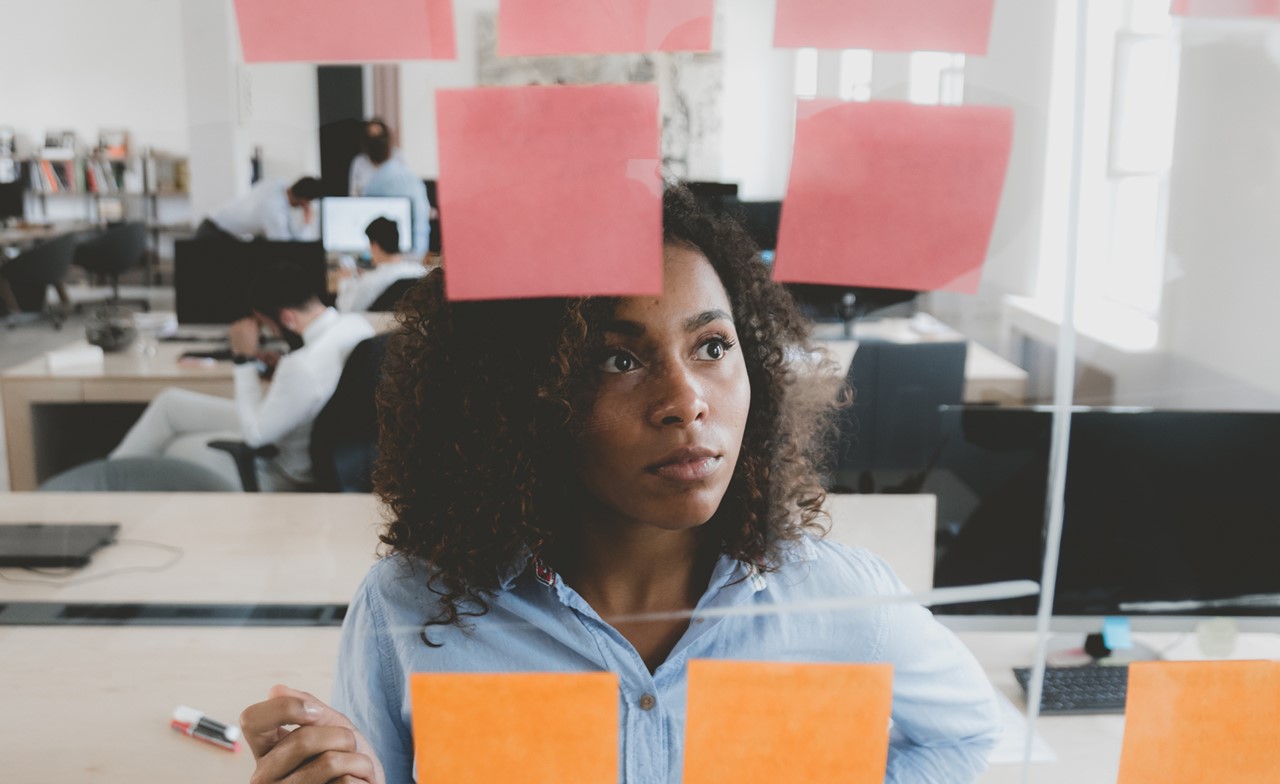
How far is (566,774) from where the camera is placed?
1.55ft

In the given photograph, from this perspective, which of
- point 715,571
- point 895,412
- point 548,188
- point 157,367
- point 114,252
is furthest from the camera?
point 157,367

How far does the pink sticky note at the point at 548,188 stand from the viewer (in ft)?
1.33

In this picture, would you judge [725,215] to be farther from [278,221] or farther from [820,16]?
[278,221]

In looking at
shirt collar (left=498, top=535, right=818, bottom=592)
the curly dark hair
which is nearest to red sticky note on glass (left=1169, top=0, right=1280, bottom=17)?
the curly dark hair

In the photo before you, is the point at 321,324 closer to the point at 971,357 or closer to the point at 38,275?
the point at 38,275

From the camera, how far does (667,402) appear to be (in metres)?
0.43

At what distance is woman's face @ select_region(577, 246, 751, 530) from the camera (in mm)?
438

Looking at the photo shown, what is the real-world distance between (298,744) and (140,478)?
442 millimetres

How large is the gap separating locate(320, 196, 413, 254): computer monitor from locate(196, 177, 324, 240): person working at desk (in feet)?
0.04

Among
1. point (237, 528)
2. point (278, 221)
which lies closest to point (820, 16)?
point (278, 221)

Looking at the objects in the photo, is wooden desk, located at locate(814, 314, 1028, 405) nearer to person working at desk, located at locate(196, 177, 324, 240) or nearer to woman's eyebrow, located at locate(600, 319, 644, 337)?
woman's eyebrow, located at locate(600, 319, 644, 337)

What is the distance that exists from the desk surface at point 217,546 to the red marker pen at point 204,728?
95 millimetres

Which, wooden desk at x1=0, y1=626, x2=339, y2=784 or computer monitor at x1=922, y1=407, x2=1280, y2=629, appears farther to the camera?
computer monitor at x1=922, y1=407, x2=1280, y2=629

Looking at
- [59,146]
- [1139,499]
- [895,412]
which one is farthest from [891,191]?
[1139,499]
